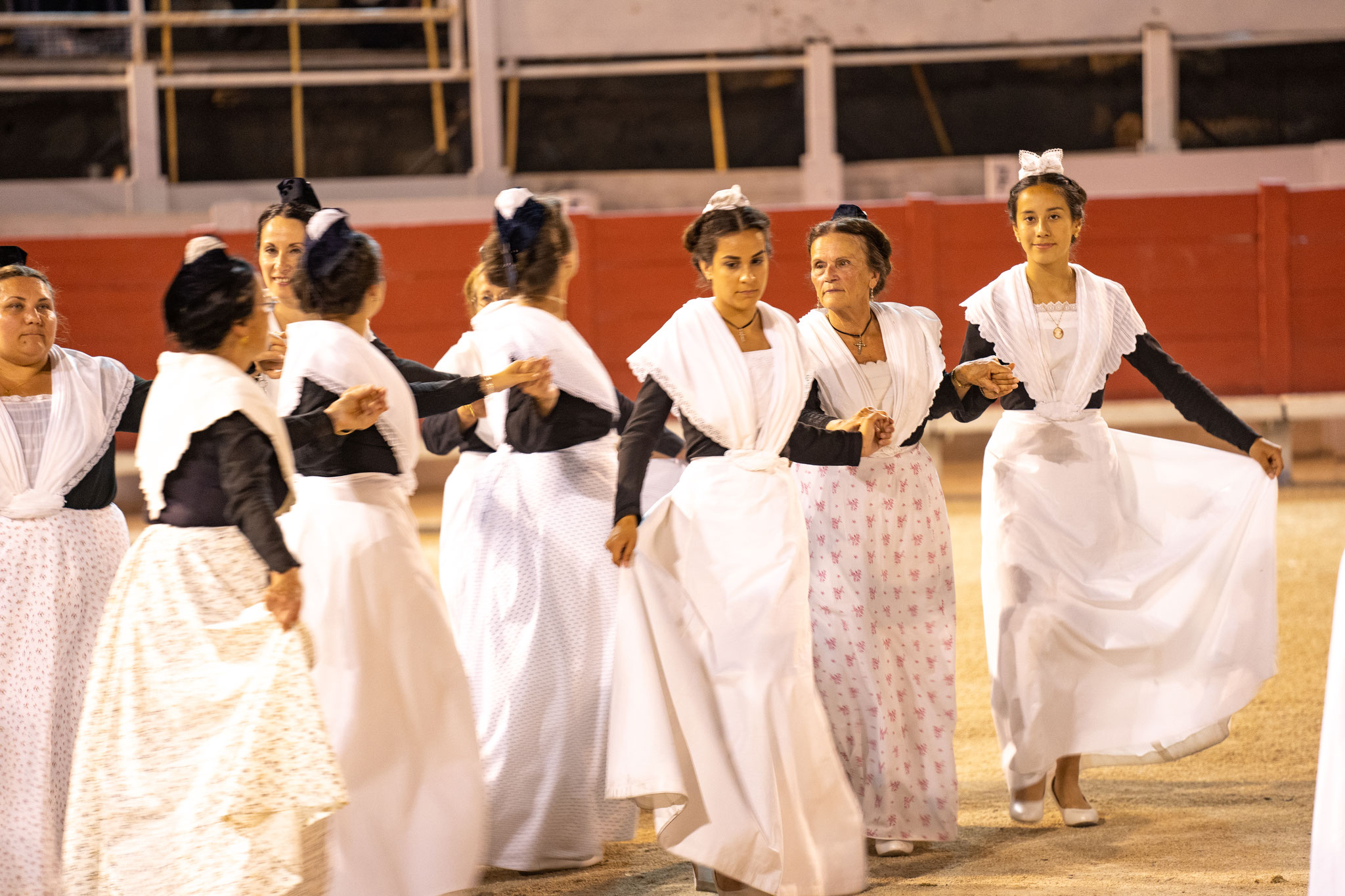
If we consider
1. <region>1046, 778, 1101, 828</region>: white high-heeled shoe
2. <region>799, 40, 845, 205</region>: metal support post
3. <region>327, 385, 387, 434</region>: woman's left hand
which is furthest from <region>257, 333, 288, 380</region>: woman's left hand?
<region>799, 40, 845, 205</region>: metal support post

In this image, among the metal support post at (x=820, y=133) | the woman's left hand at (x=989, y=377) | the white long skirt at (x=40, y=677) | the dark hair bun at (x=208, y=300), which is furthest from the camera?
the metal support post at (x=820, y=133)

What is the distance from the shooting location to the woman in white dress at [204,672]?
2.67m

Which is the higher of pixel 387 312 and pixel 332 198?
pixel 332 198

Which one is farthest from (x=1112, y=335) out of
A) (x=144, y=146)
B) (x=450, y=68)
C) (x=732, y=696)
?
(x=144, y=146)

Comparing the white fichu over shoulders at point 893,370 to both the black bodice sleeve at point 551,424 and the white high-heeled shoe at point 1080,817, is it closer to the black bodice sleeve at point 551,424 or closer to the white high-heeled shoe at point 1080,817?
the black bodice sleeve at point 551,424

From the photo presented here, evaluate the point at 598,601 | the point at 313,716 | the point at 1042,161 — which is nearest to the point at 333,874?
the point at 313,716

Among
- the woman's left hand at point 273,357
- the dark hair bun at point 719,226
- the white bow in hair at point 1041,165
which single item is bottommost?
the woman's left hand at point 273,357

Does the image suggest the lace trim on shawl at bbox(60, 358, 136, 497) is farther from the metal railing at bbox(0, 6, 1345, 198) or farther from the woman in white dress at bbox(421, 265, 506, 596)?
the metal railing at bbox(0, 6, 1345, 198)

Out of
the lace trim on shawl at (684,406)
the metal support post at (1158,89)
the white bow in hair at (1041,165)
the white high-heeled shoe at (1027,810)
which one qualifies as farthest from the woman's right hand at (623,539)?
the metal support post at (1158,89)

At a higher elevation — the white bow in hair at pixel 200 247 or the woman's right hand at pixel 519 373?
the white bow in hair at pixel 200 247

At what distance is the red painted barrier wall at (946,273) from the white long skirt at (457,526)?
25.5 feet

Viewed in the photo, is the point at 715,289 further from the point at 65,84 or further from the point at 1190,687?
the point at 65,84

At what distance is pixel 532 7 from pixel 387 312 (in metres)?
3.80

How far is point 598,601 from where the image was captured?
3.70m
